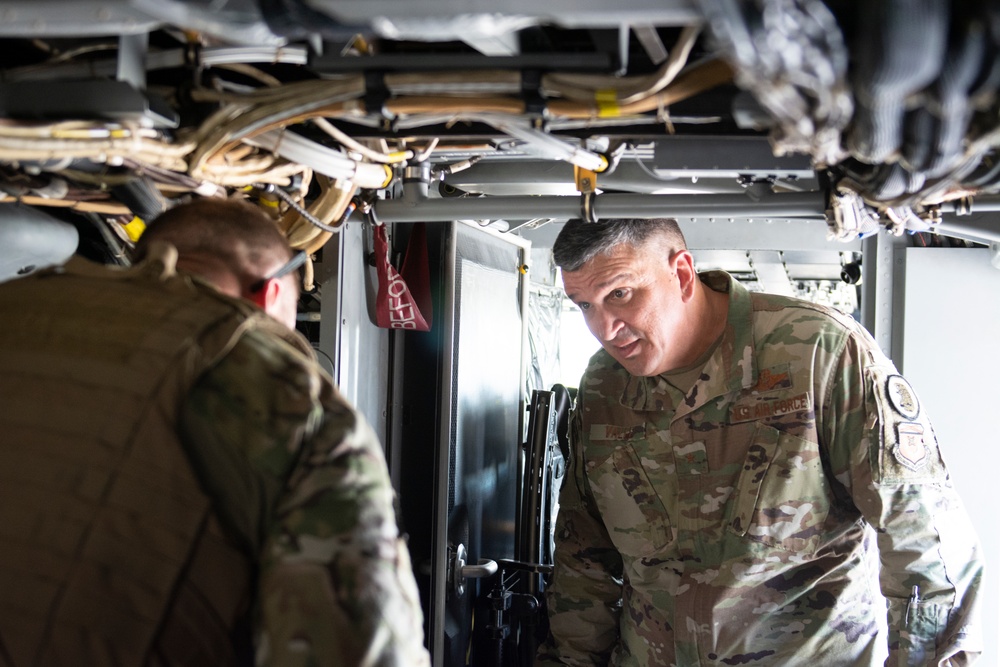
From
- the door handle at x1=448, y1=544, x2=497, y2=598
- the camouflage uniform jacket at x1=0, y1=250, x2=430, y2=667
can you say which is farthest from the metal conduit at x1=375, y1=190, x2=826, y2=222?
the door handle at x1=448, y1=544, x2=497, y2=598

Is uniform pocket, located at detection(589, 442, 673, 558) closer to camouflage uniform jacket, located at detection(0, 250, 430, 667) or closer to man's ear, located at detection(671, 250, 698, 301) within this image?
man's ear, located at detection(671, 250, 698, 301)

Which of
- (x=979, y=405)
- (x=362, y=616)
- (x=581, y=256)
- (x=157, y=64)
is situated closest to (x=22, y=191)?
(x=157, y=64)

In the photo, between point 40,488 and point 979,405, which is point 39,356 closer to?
point 40,488

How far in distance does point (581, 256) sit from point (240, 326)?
1373 millimetres

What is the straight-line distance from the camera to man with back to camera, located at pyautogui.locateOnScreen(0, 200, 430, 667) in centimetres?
115

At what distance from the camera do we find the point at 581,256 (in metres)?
2.50

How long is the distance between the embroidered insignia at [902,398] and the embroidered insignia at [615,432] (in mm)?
674

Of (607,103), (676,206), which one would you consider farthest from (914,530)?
(607,103)

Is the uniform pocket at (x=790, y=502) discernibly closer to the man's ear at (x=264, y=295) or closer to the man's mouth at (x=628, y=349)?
the man's mouth at (x=628, y=349)

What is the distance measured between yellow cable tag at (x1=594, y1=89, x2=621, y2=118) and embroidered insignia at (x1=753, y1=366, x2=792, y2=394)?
1281 millimetres

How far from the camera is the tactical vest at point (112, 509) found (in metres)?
1.18

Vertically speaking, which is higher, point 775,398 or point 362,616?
point 775,398

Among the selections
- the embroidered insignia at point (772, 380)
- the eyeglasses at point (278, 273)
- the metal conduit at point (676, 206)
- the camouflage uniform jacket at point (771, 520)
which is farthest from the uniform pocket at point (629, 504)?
the eyeglasses at point (278, 273)

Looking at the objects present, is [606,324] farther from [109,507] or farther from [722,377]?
[109,507]
